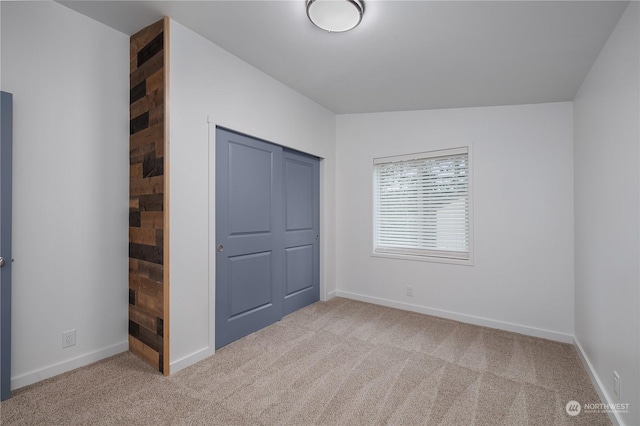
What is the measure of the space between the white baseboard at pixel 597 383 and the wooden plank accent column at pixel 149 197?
2840 millimetres

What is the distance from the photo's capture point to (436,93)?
10.3ft

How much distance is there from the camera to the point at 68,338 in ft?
7.39

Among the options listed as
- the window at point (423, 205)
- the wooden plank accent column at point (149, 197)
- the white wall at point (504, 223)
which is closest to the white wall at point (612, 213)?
the white wall at point (504, 223)

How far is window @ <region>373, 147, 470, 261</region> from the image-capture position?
3.48m

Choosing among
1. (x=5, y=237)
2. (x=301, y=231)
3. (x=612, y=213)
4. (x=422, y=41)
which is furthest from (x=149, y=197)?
(x=612, y=213)

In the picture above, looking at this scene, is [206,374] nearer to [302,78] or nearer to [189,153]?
[189,153]

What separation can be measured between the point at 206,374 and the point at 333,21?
266cm

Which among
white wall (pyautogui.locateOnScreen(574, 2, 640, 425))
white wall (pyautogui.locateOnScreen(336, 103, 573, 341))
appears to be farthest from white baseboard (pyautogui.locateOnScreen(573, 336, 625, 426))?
white wall (pyautogui.locateOnScreen(336, 103, 573, 341))

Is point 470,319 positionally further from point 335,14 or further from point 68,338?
point 68,338

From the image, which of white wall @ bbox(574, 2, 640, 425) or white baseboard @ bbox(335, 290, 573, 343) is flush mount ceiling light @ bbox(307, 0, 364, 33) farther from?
white baseboard @ bbox(335, 290, 573, 343)

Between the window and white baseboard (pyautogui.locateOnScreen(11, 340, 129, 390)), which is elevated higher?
the window

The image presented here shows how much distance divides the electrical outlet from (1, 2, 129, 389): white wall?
0.03 m

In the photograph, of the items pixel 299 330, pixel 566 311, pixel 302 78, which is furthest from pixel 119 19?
pixel 566 311

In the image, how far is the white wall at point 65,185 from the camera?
6.70 feet
